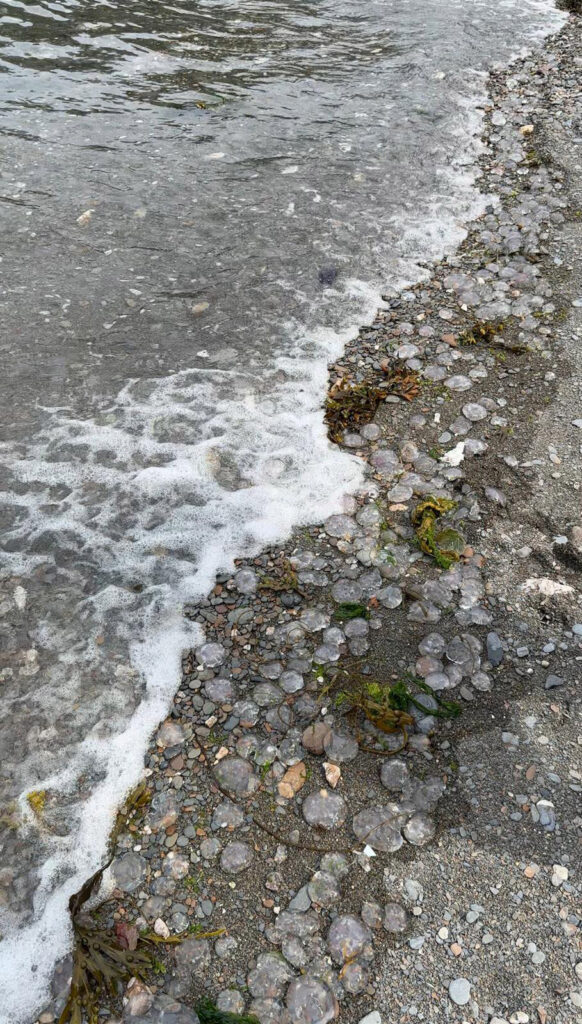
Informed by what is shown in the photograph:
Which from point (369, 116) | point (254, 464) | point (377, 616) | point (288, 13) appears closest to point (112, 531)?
point (254, 464)

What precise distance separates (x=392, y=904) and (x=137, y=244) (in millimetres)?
6109

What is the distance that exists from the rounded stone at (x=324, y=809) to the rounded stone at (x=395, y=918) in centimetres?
39

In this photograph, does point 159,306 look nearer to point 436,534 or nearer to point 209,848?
point 436,534

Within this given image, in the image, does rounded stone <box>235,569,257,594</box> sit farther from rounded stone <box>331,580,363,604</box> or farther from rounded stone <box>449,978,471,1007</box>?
rounded stone <box>449,978,471,1007</box>

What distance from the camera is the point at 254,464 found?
4715 mm

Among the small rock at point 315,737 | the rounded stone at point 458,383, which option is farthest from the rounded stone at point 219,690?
the rounded stone at point 458,383

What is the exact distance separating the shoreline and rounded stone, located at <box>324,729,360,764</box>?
1 centimetres

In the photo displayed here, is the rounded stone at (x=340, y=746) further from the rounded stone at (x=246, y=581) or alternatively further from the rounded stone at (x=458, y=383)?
the rounded stone at (x=458, y=383)

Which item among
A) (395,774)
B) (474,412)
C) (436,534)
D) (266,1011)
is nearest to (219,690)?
(395,774)

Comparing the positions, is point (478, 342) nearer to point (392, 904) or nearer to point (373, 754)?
point (373, 754)

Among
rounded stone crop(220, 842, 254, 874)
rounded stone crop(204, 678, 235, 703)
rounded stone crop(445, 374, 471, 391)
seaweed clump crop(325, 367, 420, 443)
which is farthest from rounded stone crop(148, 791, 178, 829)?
rounded stone crop(445, 374, 471, 391)

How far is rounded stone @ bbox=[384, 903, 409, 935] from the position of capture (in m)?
2.68

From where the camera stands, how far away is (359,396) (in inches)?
197

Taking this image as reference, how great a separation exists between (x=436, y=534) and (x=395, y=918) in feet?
6.73
